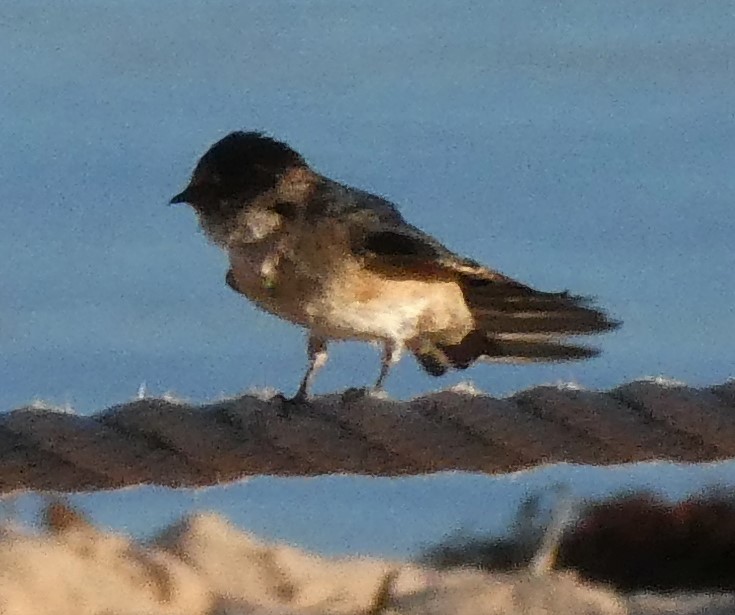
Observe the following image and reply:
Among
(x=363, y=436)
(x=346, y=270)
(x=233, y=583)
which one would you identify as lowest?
(x=233, y=583)

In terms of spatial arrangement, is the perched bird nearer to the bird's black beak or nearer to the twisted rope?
the bird's black beak

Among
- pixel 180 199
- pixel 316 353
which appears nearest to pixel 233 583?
pixel 316 353

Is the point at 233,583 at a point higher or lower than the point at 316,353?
lower

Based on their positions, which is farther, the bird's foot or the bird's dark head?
the bird's dark head

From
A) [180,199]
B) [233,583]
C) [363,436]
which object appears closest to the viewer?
[363,436]

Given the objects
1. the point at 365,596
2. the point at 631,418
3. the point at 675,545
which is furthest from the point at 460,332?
the point at 675,545

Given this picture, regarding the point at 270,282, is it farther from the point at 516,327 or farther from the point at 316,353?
the point at 516,327

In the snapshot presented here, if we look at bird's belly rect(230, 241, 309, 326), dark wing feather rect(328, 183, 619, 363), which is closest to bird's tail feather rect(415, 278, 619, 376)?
dark wing feather rect(328, 183, 619, 363)

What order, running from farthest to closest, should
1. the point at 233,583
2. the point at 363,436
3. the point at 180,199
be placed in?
the point at 180,199 → the point at 233,583 → the point at 363,436
